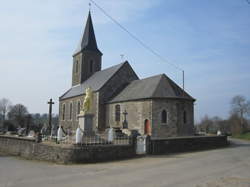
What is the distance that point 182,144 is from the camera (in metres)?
15.4

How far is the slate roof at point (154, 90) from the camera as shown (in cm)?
2259

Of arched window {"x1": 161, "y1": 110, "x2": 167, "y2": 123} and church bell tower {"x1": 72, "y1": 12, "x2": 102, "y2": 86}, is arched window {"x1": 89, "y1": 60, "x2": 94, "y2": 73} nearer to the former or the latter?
church bell tower {"x1": 72, "y1": 12, "x2": 102, "y2": 86}

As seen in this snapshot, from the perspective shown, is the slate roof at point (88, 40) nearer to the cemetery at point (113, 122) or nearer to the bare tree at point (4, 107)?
the cemetery at point (113, 122)

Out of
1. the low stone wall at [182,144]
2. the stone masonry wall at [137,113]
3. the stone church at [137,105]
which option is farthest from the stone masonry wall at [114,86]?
the low stone wall at [182,144]

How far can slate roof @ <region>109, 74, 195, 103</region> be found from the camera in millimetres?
22592

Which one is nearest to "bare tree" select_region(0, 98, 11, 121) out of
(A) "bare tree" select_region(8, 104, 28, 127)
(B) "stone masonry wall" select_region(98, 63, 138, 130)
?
(A) "bare tree" select_region(8, 104, 28, 127)

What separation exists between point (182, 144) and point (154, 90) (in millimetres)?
8399

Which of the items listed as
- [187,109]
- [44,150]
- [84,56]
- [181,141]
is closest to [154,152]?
[181,141]

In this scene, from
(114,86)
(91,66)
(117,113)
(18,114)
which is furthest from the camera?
(18,114)

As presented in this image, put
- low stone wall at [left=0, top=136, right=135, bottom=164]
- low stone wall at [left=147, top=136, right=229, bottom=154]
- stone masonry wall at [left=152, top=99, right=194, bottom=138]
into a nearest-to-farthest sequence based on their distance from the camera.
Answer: low stone wall at [left=0, top=136, right=135, bottom=164], low stone wall at [left=147, top=136, right=229, bottom=154], stone masonry wall at [left=152, top=99, right=194, bottom=138]

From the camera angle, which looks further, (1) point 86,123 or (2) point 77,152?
(1) point 86,123

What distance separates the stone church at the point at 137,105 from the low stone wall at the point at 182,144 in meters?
4.35

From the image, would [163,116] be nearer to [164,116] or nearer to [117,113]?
[164,116]

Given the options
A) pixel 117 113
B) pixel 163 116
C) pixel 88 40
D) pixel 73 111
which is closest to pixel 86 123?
pixel 163 116
